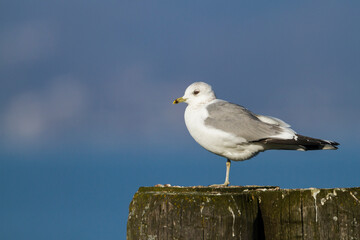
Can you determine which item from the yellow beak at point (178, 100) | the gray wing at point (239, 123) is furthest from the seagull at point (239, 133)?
the yellow beak at point (178, 100)

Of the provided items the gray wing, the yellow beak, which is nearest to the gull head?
the yellow beak

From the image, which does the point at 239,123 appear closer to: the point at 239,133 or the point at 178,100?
the point at 239,133

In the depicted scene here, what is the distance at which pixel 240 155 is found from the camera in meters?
7.66

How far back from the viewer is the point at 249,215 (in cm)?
459

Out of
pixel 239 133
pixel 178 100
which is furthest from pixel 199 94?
pixel 239 133

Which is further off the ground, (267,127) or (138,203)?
(267,127)

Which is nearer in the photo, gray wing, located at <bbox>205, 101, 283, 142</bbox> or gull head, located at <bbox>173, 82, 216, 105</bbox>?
gray wing, located at <bbox>205, 101, 283, 142</bbox>

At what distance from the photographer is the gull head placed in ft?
27.7

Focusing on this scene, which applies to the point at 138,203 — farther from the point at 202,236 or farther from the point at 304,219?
the point at 304,219

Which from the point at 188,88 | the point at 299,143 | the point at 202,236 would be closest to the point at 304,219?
the point at 202,236

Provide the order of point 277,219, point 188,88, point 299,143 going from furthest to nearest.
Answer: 1. point 188,88
2. point 299,143
3. point 277,219

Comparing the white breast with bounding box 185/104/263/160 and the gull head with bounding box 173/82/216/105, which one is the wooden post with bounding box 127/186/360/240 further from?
the gull head with bounding box 173/82/216/105

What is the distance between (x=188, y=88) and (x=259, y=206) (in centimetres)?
414

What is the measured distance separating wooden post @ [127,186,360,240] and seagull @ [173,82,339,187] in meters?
2.53
